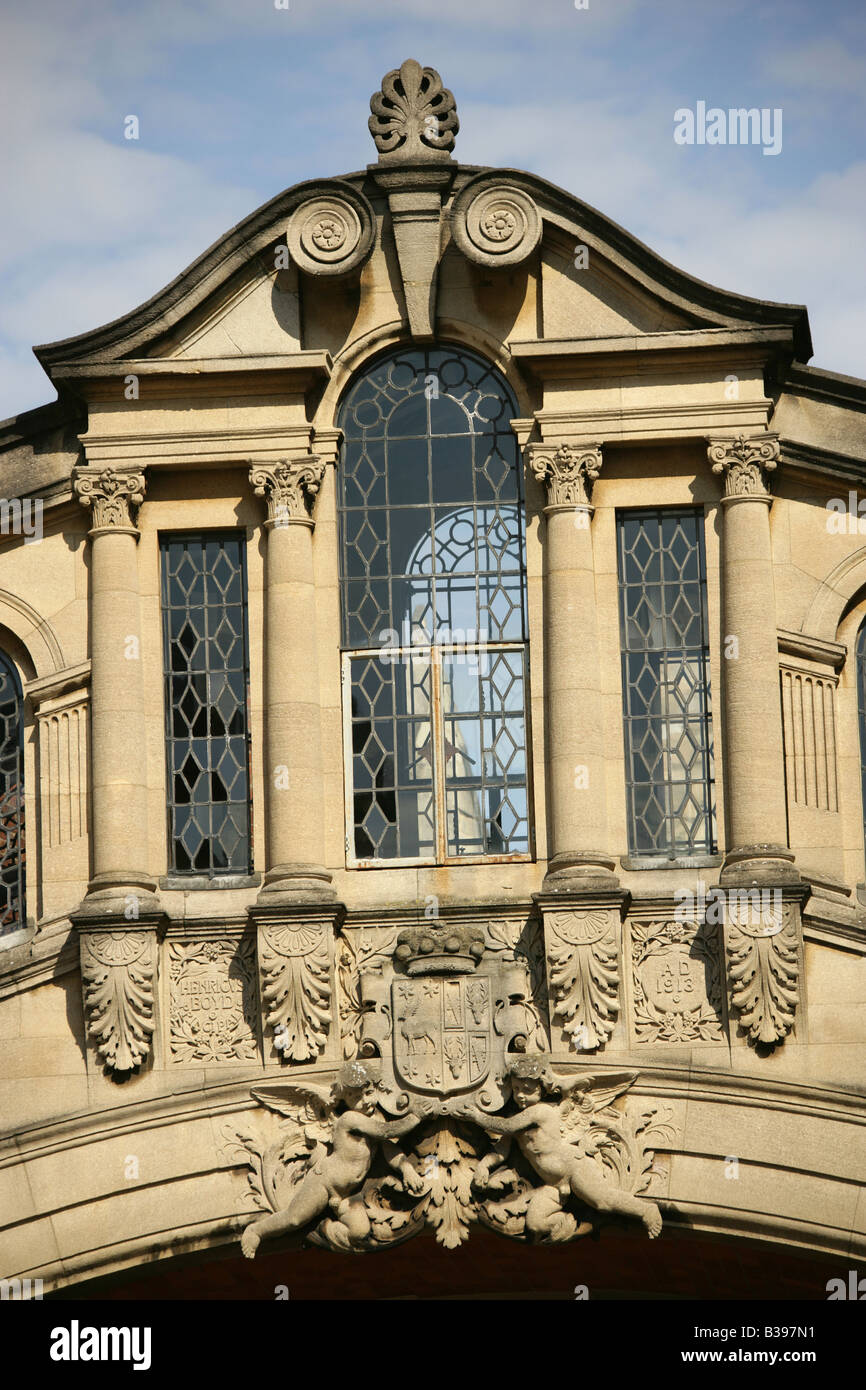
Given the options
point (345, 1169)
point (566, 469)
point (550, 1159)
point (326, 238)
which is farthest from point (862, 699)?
point (326, 238)

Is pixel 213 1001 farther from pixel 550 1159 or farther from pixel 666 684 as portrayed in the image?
pixel 666 684

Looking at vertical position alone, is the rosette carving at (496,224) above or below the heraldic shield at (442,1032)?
above

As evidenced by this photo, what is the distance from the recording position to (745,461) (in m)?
18.6

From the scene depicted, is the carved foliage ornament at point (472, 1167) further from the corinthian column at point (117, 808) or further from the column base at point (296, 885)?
the corinthian column at point (117, 808)

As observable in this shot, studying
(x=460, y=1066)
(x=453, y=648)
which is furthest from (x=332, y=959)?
(x=453, y=648)

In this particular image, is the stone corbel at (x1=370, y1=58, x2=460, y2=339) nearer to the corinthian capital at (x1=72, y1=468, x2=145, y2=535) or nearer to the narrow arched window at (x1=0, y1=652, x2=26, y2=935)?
the corinthian capital at (x1=72, y1=468, x2=145, y2=535)

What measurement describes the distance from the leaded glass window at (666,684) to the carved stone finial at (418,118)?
9.86 feet

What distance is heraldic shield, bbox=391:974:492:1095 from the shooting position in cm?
1778

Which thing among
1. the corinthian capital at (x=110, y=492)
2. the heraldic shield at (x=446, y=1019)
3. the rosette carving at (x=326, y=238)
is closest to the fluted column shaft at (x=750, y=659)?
the heraldic shield at (x=446, y=1019)

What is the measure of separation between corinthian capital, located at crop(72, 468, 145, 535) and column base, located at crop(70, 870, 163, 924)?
2524mm

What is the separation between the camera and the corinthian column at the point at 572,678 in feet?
59.5
